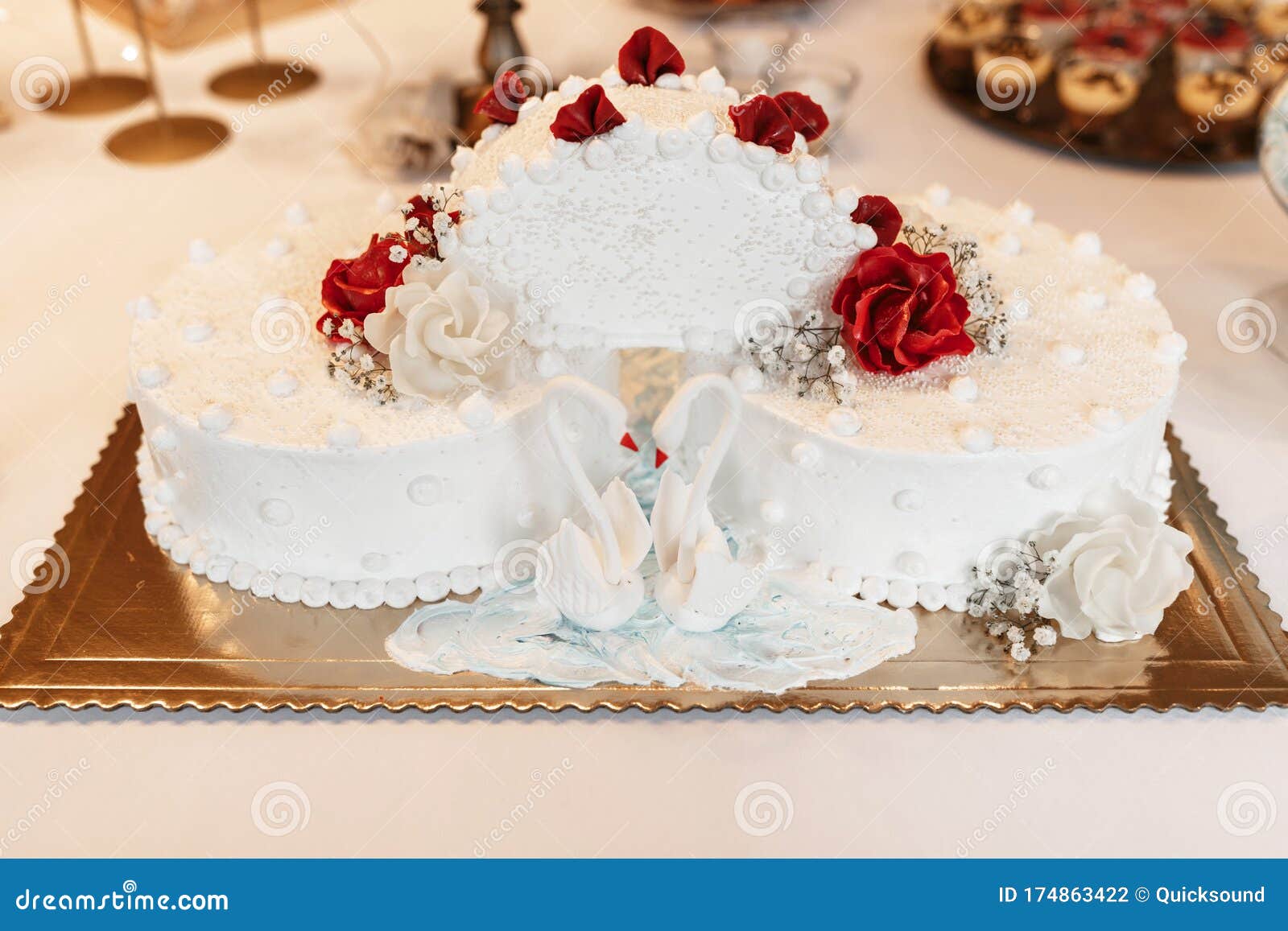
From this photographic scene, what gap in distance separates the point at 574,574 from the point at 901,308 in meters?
0.88

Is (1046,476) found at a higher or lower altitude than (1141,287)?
lower

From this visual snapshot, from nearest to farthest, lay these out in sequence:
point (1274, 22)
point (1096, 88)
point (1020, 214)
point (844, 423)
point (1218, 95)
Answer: point (844, 423), point (1020, 214), point (1218, 95), point (1096, 88), point (1274, 22)

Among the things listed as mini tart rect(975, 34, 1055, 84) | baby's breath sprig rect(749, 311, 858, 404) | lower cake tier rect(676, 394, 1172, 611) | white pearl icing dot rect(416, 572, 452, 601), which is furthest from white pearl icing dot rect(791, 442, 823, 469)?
mini tart rect(975, 34, 1055, 84)

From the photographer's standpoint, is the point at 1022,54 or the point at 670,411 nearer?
the point at 670,411

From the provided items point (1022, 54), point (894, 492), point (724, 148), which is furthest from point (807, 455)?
point (1022, 54)

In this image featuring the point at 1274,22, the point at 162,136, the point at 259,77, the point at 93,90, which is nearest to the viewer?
the point at 1274,22

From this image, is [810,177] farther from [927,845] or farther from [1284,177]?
[1284,177]

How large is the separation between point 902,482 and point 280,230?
1.78 m

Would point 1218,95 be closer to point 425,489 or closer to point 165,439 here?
point 425,489

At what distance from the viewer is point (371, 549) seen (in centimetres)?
265

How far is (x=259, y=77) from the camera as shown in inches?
216

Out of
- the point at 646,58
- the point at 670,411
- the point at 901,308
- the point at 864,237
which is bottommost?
the point at 670,411

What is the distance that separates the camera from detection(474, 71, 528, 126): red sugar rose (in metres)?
2.79

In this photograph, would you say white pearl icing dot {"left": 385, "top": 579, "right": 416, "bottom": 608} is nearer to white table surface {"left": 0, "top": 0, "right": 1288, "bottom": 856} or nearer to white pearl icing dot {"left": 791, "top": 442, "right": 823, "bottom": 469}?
white table surface {"left": 0, "top": 0, "right": 1288, "bottom": 856}
